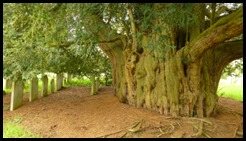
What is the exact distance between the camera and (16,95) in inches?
304

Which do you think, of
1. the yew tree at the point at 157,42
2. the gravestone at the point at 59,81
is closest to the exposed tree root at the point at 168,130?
the yew tree at the point at 157,42

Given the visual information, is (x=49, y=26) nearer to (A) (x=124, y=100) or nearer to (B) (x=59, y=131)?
(B) (x=59, y=131)

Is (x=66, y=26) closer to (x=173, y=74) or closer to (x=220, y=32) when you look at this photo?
(x=173, y=74)

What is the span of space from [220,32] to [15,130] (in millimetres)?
4449

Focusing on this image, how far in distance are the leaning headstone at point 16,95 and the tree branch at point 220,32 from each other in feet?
14.2

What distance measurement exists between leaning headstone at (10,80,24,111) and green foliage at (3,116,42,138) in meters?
0.82

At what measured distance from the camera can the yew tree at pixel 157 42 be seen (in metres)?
5.50

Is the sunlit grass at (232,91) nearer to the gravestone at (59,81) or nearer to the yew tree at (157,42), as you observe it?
the yew tree at (157,42)

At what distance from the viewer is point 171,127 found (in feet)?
19.8

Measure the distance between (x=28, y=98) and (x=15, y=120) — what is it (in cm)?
202

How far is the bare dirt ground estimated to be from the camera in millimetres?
5891

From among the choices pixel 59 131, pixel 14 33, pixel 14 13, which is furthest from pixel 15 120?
pixel 14 13

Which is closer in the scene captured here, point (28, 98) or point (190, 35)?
point (190, 35)

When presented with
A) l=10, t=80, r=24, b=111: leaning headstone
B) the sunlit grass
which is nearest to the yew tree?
l=10, t=80, r=24, b=111: leaning headstone
